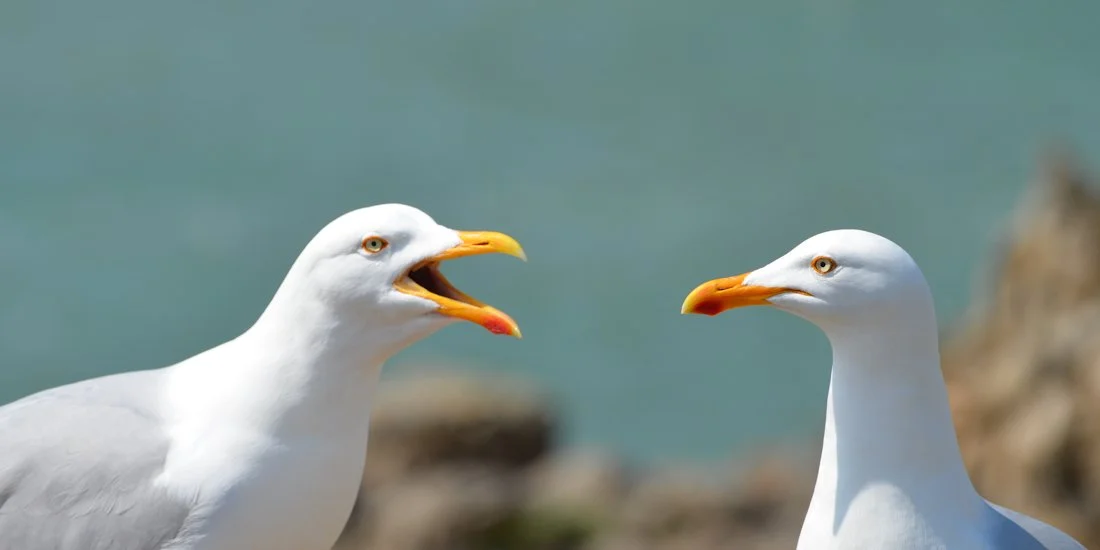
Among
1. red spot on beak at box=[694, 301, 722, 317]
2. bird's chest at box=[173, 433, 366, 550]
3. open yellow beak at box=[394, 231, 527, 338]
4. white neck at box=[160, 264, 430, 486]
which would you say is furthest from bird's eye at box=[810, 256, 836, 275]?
bird's chest at box=[173, 433, 366, 550]

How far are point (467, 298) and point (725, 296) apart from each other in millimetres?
632

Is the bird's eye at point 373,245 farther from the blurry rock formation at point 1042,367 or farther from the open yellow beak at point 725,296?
the blurry rock formation at point 1042,367

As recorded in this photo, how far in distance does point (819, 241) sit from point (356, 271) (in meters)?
1.10

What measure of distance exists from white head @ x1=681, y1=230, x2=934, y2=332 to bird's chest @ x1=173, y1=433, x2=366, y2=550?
44.8 inches

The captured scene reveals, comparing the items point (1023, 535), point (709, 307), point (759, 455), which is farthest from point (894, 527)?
point (759, 455)

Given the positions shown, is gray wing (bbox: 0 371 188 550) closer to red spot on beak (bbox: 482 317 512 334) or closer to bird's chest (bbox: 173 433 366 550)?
bird's chest (bbox: 173 433 366 550)

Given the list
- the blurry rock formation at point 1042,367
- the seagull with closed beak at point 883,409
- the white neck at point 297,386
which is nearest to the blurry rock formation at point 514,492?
the blurry rock formation at point 1042,367

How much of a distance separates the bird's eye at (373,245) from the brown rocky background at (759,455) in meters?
4.55

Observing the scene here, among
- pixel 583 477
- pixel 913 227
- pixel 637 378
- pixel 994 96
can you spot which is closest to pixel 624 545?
pixel 583 477

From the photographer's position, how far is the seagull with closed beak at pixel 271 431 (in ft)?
14.3

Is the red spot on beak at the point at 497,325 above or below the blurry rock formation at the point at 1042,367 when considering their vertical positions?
above

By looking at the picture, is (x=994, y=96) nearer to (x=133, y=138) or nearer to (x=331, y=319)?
(x=133, y=138)

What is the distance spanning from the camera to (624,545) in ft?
35.2

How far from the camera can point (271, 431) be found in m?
4.45
